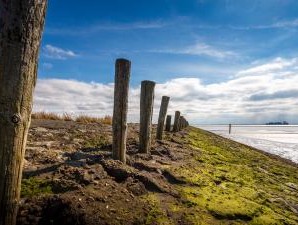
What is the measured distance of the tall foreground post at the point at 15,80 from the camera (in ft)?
12.7

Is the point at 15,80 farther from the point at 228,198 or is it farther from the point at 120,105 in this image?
the point at 228,198

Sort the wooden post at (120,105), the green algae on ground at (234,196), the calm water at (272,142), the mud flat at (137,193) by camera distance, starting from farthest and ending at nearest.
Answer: the calm water at (272,142)
the wooden post at (120,105)
the green algae on ground at (234,196)
the mud flat at (137,193)

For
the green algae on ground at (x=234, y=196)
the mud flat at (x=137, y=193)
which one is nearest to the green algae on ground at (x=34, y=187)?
the mud flat at (x=137, y=193)

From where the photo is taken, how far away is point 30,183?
550 cm

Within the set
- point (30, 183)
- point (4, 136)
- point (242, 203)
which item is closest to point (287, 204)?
point (242, 203)

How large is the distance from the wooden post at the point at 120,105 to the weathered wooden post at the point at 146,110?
6.15 ft

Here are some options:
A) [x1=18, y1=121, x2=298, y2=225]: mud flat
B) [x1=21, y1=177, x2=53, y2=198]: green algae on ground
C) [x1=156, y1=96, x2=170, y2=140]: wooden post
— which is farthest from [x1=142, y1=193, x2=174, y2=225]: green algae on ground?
[x1=156, y1=96, x2=170, y2=140]: wooden post

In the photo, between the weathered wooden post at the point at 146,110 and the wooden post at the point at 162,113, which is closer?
the weathered wooden post at the point at 146,110

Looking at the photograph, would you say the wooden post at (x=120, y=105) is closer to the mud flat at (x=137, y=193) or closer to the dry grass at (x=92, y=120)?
the mud flat at (x=137, y=193)

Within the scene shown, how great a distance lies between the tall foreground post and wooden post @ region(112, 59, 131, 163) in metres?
3.21

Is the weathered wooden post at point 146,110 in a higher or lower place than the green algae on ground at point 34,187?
higher

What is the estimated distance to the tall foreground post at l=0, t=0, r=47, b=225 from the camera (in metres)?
3.88

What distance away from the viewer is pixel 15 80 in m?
3.95

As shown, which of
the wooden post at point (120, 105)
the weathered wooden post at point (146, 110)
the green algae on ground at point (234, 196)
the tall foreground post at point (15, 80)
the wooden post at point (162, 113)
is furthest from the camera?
the wooden post at point (162, 113)
